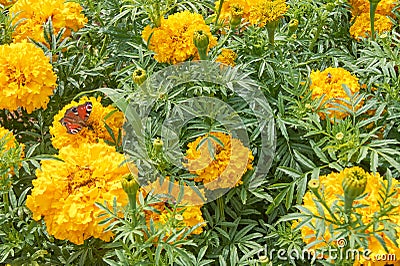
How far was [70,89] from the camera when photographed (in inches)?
98.6

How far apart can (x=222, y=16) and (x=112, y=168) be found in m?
0.98

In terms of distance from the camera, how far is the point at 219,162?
1931 mm

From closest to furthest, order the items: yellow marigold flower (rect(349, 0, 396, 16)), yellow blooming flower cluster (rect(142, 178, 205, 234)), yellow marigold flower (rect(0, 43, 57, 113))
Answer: yellow blooming flower cluster (rect(142, 178, 205, 234)), yellow marigold flower (rect(0, 43, 57, 113)), yellow marigold flower (rect(349, 0, 396, 16))

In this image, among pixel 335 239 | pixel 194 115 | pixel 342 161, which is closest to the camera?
pixel 335 239

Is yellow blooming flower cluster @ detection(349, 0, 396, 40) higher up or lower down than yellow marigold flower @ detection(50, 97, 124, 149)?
higher up

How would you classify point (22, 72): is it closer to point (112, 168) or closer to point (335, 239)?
point (112, 168)

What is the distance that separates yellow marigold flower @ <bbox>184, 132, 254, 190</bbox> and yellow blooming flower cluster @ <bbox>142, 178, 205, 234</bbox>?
67 millimetres

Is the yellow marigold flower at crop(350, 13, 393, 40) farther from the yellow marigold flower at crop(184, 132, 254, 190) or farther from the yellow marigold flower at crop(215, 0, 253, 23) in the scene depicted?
the yellow marigold flower at crop(184, 132, 254, 190)

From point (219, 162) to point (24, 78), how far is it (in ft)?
2.76

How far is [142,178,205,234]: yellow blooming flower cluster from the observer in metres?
1.84

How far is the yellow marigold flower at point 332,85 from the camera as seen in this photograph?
208cm

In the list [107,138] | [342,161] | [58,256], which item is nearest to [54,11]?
[107,138]

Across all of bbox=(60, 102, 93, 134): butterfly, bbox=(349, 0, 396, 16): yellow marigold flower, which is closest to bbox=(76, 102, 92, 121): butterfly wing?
bbox=(60, 102, 93, 134): butterfly

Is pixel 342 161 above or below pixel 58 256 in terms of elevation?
above
